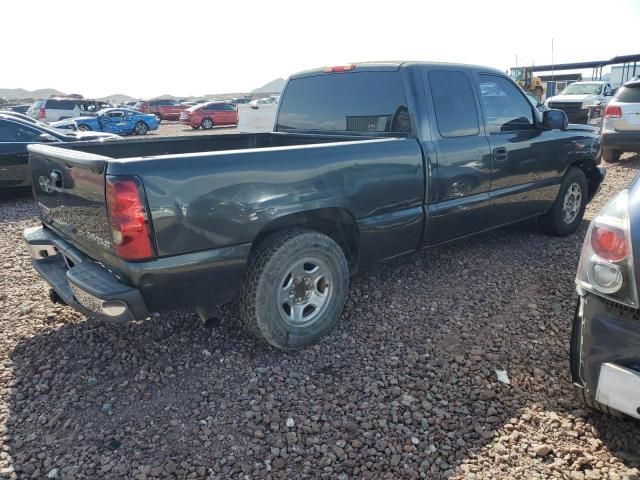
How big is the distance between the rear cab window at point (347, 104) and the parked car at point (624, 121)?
799 centimetres

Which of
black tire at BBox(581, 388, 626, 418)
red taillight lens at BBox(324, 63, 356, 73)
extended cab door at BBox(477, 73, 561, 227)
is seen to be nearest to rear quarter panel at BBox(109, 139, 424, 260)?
red taillight lens at BBox(324, 63, 356, 73)

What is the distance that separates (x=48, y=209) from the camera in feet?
10.7

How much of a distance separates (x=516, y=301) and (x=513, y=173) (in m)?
1.26

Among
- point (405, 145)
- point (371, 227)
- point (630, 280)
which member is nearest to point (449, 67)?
point (405, 145)

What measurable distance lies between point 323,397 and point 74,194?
188cm

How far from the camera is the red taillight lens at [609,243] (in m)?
2.10

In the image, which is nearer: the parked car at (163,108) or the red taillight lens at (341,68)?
the red taillight lens at (341,68)

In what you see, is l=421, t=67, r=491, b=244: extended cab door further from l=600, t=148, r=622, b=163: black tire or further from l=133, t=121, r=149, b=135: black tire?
l=133, t=121, r=149, b=135: black tire

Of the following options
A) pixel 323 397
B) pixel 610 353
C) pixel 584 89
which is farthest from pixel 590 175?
pixel 584 89

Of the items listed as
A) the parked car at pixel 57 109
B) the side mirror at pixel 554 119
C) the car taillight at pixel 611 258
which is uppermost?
the parked car at pixel 57 109

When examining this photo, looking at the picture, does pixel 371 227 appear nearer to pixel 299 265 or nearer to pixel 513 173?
pixel 299 265

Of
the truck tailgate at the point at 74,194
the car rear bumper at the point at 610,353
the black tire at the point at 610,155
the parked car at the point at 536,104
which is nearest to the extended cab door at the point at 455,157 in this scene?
the parked car at the point at 536,104

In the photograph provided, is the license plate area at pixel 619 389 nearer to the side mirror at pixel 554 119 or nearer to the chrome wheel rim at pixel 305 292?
the chrome wheel rim at pixel 305 292

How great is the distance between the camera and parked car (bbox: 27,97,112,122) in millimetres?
24750
